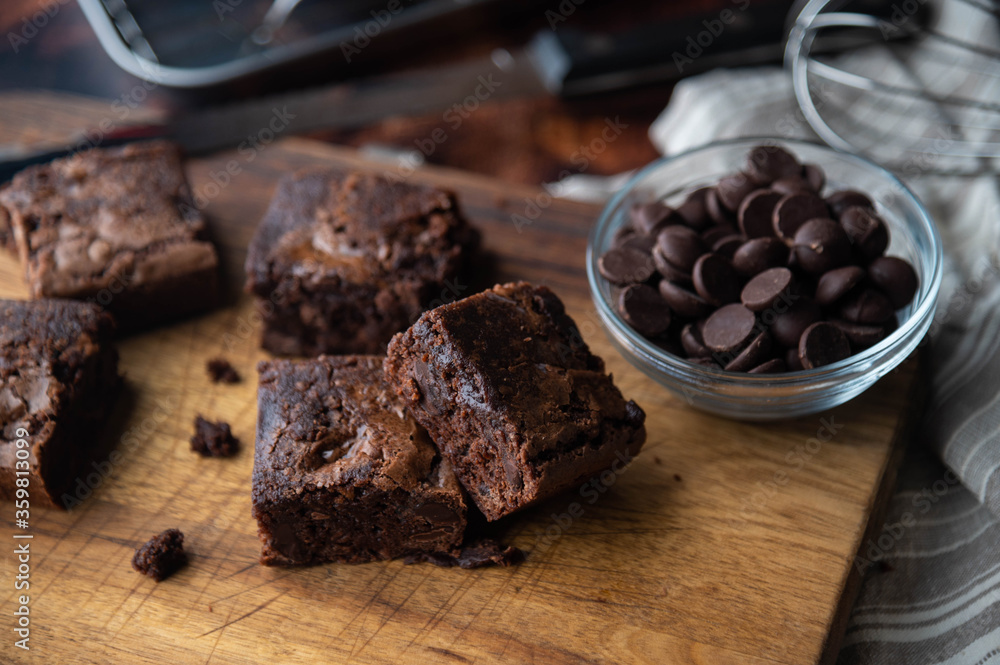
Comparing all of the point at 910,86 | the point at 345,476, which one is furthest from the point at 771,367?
the point at 910,86

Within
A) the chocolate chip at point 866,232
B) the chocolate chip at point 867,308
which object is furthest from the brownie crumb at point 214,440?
the chocolate chip at point 866,232

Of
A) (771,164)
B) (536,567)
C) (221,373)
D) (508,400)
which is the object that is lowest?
(536,567)

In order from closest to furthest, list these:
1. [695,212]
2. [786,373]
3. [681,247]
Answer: [786,373]
[681,247]
[695,212]

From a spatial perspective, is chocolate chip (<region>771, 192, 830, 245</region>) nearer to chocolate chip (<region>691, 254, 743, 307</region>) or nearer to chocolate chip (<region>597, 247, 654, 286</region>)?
chocolate chip (<region>691, 254, 743, 307</region>)

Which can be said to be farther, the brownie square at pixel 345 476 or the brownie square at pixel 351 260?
the brownie square at pixel 351 260

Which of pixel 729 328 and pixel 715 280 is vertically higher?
pixel 715 280

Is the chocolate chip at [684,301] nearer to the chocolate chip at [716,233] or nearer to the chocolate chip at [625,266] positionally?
the chocolate chip at [625,266]

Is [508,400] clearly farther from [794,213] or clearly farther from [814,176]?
[814,176]
